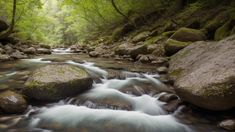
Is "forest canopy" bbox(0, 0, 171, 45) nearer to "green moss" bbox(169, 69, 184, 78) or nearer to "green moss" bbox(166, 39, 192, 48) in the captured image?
"green moss" bbox(166, 39, 192, 48)

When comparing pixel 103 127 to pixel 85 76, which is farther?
pixel 85 76

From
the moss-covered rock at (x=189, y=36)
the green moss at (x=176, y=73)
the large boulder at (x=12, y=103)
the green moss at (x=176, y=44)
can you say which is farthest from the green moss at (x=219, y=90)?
the moss-covered rock at (x=189, y=36)

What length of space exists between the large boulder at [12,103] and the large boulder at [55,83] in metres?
0.32

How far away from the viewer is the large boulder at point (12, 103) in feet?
14.8

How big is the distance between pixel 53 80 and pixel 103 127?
1512 mm

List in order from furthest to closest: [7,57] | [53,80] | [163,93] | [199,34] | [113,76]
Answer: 1. [7,57]
2. [199,34]
3. [113,76]
4. [163,93]
5. [53,80]

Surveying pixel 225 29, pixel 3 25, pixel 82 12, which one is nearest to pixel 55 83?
pixel 225 29

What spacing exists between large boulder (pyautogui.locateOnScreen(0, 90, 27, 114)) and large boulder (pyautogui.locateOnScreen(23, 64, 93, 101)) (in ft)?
1.06

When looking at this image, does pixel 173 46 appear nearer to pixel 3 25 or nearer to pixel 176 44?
pixel 176 44

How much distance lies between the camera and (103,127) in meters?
4.28

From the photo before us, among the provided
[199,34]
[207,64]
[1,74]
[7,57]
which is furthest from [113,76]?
[7,57]

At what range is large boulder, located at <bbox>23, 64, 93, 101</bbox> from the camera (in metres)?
5.00

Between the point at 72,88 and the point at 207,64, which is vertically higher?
the point at 207,64

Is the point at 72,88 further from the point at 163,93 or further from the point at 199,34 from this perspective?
the point at 199,34
